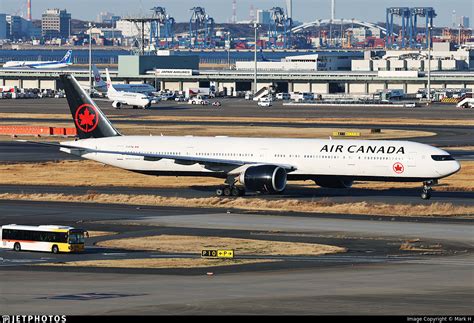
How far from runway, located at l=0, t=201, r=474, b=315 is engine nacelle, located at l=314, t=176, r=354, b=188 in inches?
355

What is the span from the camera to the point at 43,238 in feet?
212

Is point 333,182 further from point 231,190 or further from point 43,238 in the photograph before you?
point 43,238

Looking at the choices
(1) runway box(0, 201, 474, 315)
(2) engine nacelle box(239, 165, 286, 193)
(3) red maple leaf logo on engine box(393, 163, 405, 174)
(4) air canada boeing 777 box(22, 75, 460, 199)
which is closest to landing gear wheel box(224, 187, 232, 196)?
(4) air canada boeing 777 box(22, 75, 460, 199)

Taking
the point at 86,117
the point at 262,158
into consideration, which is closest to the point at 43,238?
the point at 262,158

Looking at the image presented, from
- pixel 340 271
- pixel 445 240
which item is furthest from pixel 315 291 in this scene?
pixel 445 240

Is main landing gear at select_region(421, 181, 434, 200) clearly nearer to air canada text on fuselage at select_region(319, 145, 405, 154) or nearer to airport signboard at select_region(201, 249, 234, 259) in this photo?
→ air canada text on fuselage at select_region(319, 145, 405, 154)

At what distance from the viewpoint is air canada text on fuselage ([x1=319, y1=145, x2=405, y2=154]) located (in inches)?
3383

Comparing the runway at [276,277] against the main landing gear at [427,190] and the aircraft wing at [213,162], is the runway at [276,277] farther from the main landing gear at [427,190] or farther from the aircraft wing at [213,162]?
the main landing gear at [427,190]

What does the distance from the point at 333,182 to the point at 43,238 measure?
98.7 ft

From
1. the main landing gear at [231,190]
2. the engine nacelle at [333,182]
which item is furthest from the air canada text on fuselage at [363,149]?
the main landing gear at [231,190]

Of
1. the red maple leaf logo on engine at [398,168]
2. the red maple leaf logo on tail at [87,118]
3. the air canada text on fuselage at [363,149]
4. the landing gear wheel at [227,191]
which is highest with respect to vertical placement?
the red maple leaf logo on tail at [87,118]

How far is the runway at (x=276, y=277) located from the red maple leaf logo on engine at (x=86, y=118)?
16215mm

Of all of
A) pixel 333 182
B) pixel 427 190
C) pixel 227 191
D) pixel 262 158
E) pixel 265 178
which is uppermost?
pixel 262 158

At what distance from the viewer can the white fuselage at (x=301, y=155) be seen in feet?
280
